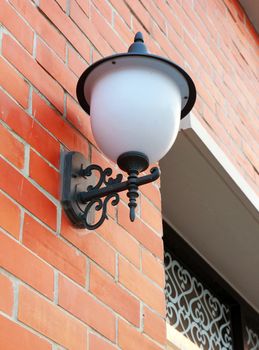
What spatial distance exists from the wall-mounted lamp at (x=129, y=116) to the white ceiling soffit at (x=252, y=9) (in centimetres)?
257

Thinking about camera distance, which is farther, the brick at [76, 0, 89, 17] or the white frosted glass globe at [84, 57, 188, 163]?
the brick at [76, 0, 89, 17]

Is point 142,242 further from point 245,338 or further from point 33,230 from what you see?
point 245,338

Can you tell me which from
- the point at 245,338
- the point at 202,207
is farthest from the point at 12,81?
the point at 245,338

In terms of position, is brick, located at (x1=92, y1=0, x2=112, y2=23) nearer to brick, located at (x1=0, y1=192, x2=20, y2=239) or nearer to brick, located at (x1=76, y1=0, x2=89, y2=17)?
brick, located at (x1=76, y1=0, x2=89, y2=17)

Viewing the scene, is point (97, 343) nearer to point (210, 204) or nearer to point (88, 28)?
point (88, 28)

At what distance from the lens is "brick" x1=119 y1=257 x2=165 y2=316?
92.9 inches

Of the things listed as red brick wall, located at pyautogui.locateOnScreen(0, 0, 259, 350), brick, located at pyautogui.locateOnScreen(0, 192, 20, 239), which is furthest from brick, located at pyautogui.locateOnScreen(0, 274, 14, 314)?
brick, located at pyautogui.locateOnScreen(0, 192, 20, 239)

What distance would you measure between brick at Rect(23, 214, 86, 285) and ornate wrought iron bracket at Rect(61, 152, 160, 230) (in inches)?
3.9

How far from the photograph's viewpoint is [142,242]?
8.33 ft

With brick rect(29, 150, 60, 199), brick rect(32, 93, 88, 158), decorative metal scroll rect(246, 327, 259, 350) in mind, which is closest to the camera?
brick rect(29, 150, 60, 199)

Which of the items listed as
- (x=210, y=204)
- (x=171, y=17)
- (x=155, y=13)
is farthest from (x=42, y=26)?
(x=210, y=204)

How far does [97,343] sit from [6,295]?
1.32 ft

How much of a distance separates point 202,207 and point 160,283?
102cm

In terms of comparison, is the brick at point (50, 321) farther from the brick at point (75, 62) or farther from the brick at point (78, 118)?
the brick at point (75, 62)
